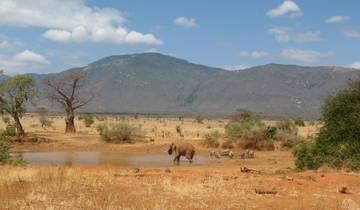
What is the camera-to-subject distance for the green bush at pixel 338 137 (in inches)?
948

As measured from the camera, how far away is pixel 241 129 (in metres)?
42.1

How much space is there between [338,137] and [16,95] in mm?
30095

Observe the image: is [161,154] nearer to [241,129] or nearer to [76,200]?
[241,129]

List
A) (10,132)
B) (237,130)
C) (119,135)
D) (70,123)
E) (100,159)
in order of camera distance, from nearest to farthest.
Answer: (100,159)
(237,130)
(119,135)
(10,132)
(70,123)

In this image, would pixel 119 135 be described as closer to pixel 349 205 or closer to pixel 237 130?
pixel 237 130

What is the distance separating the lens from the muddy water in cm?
3102

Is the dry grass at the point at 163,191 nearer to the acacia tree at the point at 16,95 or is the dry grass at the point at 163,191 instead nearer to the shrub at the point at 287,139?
the shrub at the point at 287,139

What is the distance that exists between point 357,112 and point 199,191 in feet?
37.2

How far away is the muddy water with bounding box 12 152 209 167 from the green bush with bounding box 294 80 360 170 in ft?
26.6

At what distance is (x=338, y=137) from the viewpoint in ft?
81.5

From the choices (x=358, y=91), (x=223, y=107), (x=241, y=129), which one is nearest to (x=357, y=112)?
(x=358, y=91)

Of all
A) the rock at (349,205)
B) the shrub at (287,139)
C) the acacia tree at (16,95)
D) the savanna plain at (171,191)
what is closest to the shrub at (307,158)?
the savanna plain at (171,191)

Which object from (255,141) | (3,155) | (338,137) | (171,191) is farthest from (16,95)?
A: (171,191)

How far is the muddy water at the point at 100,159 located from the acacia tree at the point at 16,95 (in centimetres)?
972
